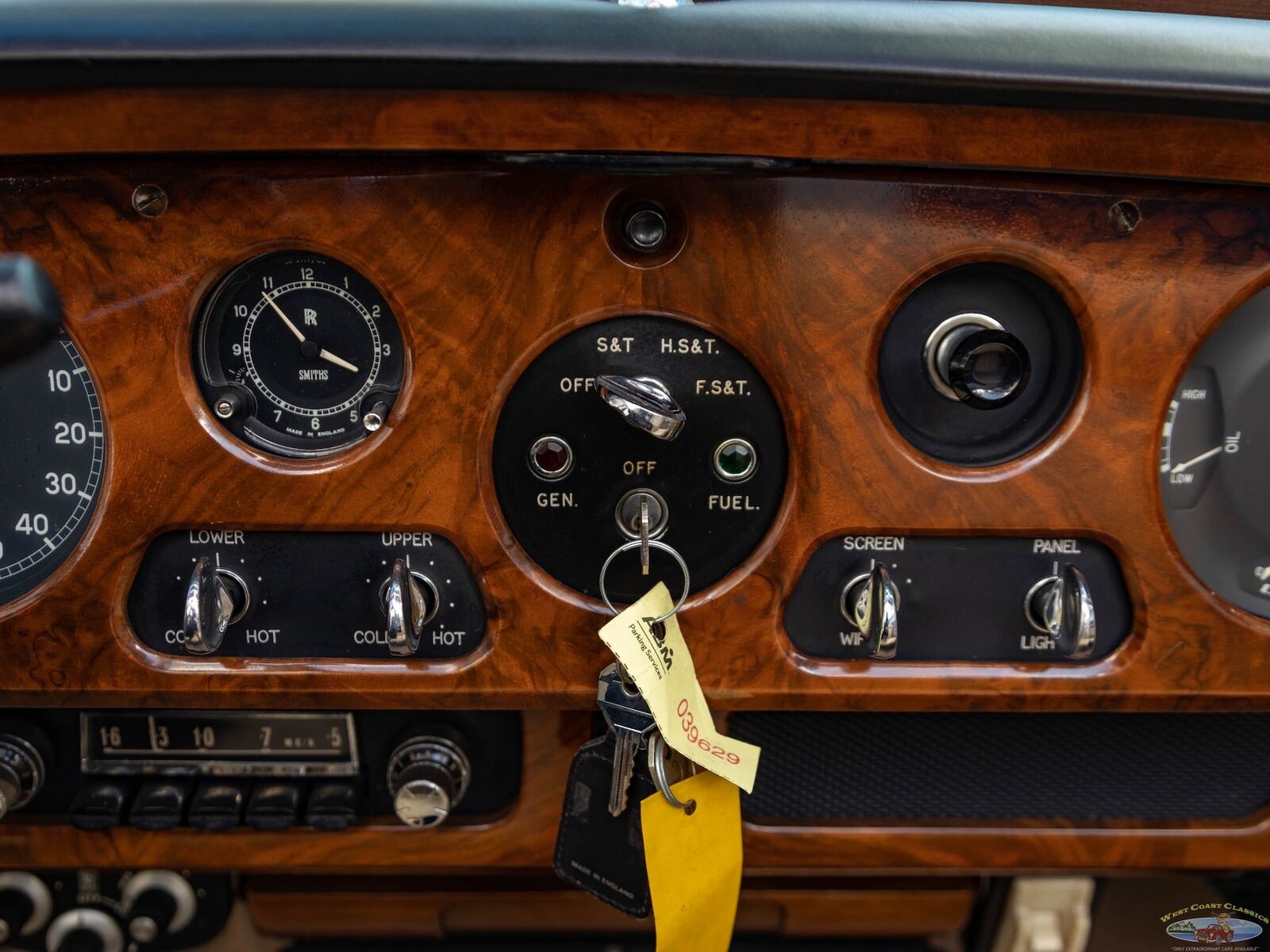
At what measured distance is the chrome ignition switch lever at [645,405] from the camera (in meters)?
0.96

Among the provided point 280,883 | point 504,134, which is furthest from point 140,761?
point 504,134

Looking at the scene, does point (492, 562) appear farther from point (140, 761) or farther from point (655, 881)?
point (140, 761)

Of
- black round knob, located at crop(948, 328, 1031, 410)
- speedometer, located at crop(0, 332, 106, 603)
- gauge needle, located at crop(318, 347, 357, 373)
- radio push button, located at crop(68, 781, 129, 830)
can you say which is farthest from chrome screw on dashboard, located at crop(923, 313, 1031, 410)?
radio push button, located at crop(68, 781, 129, 830)

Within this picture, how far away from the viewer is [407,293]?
1.02 metres

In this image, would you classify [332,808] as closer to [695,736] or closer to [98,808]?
[98,808]

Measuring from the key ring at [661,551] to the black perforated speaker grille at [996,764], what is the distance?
0.71 ft

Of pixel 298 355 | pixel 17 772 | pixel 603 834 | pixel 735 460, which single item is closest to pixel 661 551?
pixel 735 460

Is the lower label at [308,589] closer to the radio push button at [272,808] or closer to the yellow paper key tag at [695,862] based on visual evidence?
the radio push button at [272,808]

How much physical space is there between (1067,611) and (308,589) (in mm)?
860

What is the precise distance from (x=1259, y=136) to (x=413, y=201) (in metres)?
0.86

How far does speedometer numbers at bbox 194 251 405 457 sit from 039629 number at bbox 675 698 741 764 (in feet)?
1.48

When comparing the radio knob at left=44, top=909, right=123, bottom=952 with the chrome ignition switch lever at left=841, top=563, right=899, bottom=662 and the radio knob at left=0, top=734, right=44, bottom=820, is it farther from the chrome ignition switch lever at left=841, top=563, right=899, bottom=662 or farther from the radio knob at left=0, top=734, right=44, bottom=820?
the chrome ignition switch lever at left=841, top=563, right=899, bottom=662

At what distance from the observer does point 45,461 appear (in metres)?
1.09

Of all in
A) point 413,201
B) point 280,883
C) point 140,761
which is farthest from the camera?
point 280,883
